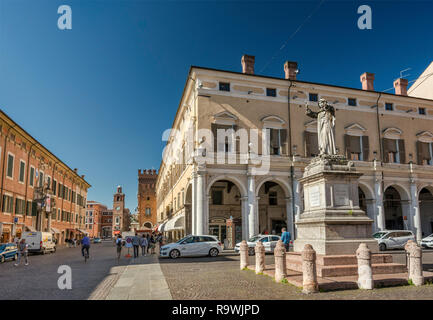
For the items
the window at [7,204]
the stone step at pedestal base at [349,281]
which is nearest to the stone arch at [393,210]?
the stone step at pedestal base at [349,281]

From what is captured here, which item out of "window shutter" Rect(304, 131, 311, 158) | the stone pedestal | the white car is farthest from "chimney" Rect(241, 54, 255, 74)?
the stone pedestal

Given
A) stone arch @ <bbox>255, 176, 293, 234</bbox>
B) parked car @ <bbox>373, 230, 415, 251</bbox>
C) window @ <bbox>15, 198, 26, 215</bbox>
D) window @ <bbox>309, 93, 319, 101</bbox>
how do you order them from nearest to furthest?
parked car @ <bbox>373, 230, 415, 251</bbox>, window @ <bbox>15, 198, 26, 215</bbox>, window @ <bbox>309, 93, 319, 101</bbox>, stone arch @ <bbox>255, 176, 293, 234</bbox>

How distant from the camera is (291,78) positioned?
3238 cm

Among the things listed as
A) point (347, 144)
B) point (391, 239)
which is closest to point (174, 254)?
point (391, 239)

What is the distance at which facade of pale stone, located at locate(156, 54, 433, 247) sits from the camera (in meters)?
27.9

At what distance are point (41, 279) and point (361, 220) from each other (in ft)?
36.5

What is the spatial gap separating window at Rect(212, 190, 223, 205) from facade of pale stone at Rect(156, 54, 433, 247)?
9 centimetres

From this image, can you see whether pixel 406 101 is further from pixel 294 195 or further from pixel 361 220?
pixel 361 220

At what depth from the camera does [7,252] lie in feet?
72.0

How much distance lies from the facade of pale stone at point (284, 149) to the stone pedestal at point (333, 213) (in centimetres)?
1597

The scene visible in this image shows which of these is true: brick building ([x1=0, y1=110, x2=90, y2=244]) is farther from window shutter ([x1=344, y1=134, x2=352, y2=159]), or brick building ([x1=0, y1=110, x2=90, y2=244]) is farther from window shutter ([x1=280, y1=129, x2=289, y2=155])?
window shutter ([x1=344, y1=134, x2=352, y2=159])

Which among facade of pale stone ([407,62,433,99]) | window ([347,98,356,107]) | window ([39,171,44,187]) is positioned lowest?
window ([39,171,44,187])

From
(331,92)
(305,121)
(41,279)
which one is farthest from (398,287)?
(331,92)

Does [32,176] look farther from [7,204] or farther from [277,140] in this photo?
[277,140]
